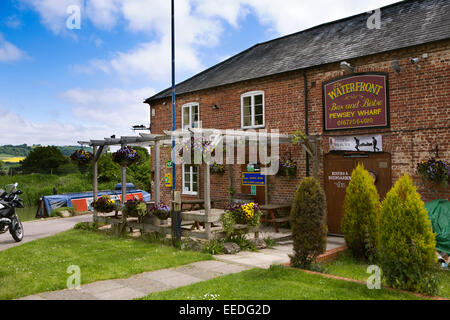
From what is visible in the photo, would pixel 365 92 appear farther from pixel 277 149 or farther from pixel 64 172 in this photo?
pixel 64 172

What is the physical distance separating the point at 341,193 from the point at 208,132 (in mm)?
4241

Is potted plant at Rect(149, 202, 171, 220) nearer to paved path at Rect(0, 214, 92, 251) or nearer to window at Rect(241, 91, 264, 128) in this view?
paved path at Rect(0, 214, 92, 251)

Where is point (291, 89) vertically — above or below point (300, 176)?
above

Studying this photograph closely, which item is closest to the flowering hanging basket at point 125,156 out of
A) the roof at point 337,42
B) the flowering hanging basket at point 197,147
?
the flowering hanging basket at point 197,147

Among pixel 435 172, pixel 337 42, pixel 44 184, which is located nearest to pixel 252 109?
pixel 337 42

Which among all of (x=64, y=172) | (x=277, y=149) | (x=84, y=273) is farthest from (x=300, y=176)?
(x=64, y=172)

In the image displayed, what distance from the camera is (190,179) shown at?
14633 millimetres

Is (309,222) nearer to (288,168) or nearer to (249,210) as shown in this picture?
→ (249,210)

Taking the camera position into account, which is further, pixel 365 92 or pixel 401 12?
pixel 401 12

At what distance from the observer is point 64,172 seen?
2903cm

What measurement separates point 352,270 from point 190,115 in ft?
30.6

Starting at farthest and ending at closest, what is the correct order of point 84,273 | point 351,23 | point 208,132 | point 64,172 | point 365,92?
point 64,172, point 351,23, point 365,92, point 208,132, point 84,273

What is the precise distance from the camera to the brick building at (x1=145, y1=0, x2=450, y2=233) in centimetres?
886

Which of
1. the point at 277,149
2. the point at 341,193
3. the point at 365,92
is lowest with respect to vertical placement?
the point at 341,193
